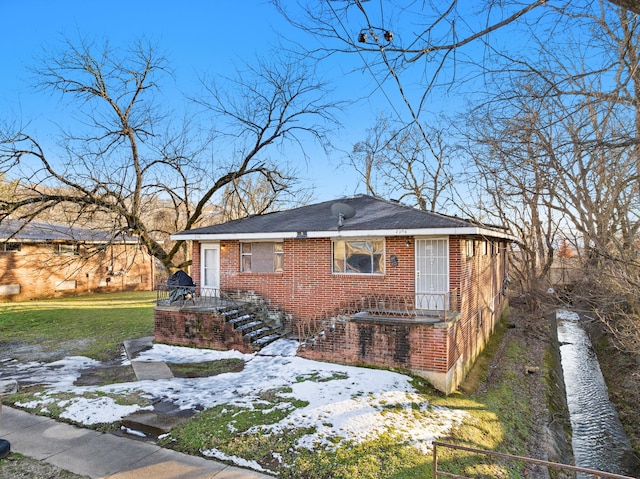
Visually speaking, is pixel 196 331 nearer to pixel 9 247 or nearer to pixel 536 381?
pixel 536 381

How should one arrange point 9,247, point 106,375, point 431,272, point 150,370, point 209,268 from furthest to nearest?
1. point 9,247
2. point 209,268
3. point 431,272
4. point 150,370
5. point 106,375

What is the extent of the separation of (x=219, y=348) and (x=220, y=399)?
3.84 metres

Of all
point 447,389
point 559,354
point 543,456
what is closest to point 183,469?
point 447,389

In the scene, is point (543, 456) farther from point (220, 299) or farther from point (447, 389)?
Answer: point (220, 299)

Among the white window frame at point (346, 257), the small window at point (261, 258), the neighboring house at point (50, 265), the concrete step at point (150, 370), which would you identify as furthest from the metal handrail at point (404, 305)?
the neighboring house at point (50, 265)

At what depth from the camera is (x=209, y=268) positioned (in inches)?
551

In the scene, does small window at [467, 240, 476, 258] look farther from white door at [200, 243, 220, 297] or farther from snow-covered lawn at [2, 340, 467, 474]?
white door at [200, 243, 220, 297]

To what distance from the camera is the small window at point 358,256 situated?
11555 mm

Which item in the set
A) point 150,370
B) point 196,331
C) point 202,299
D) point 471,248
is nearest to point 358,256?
point 471,248

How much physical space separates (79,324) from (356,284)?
11556 mm

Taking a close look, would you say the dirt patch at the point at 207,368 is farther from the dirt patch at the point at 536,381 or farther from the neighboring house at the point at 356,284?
the dirt patch at the point at 536,381

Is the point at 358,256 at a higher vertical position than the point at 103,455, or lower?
higher

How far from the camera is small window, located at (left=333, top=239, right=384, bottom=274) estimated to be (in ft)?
37.9

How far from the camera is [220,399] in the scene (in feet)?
24.8
